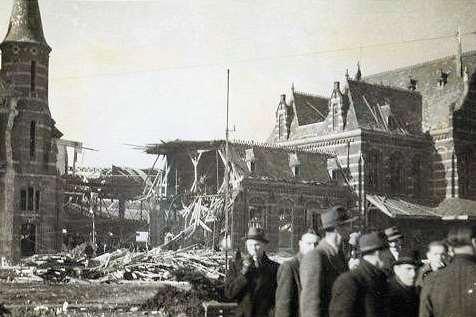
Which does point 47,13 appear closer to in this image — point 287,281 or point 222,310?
point 222,310

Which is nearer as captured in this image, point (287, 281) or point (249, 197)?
point (287, 281)

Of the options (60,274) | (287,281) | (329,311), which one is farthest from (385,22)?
(60,274)

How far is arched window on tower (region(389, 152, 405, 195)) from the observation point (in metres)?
30.2

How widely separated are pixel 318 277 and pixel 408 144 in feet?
88.9

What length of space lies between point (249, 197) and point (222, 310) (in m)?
16.5

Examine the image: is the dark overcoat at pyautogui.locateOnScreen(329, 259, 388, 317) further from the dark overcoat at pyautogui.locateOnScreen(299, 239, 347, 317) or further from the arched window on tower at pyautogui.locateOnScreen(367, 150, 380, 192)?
the arched window on tower at pyautogui.locateOnScreen(367, 150, 380, 192)

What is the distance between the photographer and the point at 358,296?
418 centimetres

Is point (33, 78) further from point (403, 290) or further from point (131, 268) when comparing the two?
point (403, 290)

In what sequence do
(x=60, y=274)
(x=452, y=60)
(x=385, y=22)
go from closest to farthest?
1. (x=385, y=22)
2. (x=60, y=274)
3. (x=452, y=60)

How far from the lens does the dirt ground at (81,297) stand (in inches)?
479

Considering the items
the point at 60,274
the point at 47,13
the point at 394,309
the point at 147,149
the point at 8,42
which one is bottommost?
the point at 60,274

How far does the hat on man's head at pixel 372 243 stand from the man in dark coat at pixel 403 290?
43 centimetres

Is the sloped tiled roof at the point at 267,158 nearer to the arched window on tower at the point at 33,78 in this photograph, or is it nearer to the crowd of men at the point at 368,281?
the arched window on tower at the point at 33,78

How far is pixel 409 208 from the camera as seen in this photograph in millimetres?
28766
